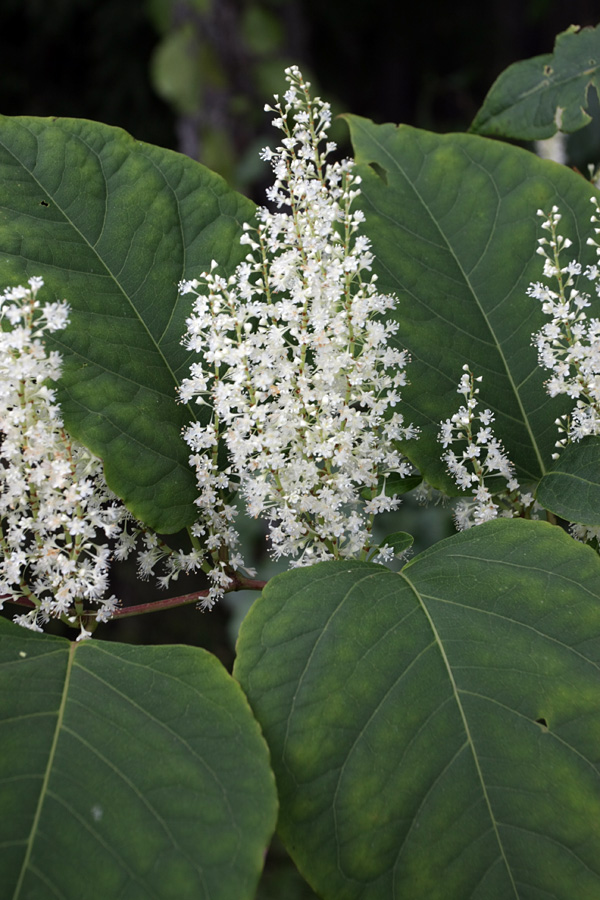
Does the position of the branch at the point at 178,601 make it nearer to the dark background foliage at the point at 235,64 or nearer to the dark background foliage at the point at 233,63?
the dark background foliage at the point at 235,64

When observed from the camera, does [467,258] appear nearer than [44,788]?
No

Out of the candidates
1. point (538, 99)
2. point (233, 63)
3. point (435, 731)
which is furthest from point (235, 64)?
point (435, 731)

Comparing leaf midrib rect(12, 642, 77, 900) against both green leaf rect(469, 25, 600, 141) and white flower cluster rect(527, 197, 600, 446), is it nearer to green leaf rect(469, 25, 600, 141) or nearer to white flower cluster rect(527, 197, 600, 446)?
white flower cluster rect(527, 197, 600, 446)

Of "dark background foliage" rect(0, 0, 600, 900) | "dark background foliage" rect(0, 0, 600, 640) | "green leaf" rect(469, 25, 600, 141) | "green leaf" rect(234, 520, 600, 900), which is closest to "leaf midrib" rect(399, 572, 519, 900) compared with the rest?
"green leaf" rect(234, 520, 600, 900)

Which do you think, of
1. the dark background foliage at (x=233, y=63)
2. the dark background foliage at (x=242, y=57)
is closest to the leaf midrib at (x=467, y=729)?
the dark background foliage at (x=233, y=63)

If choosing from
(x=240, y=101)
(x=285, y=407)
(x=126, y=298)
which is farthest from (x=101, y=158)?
(x=240, y=101)

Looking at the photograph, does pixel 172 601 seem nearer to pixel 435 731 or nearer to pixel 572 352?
pixel 435 731
